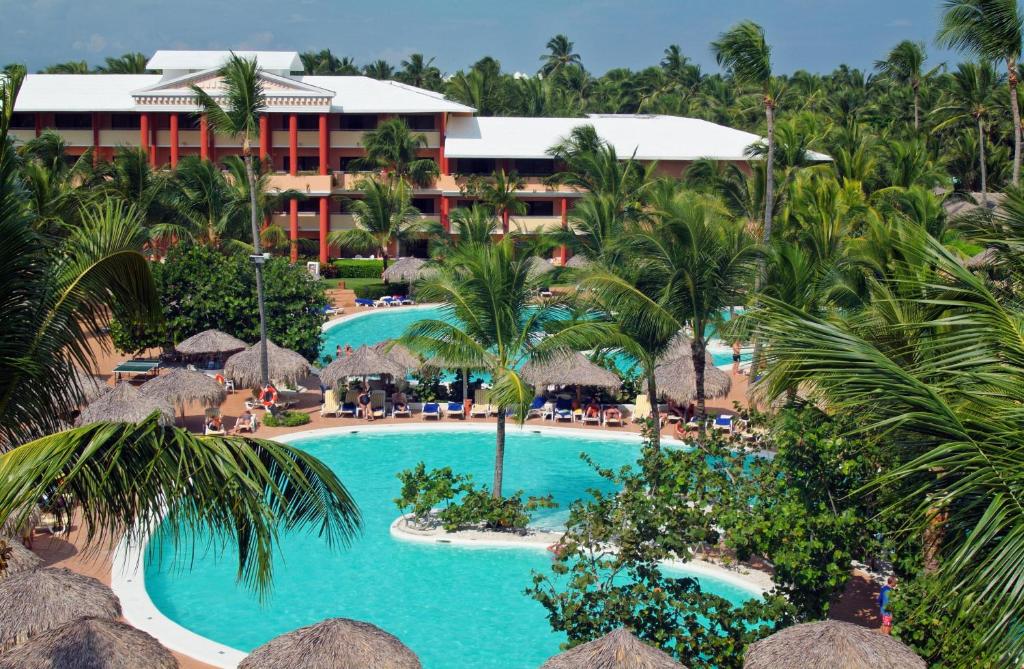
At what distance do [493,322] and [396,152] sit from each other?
28944 mm

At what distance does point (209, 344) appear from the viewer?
2400 centimetres

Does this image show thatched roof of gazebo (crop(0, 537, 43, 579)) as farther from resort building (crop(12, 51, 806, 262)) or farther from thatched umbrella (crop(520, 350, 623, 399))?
resort building (crop(12, 51, 806, 262))

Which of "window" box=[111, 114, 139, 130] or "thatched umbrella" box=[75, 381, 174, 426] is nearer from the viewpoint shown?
"thatched umbrella" box=[75, 381, 174, 426]

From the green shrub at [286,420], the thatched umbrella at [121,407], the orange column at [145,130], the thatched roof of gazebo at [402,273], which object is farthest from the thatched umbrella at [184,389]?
the orange column at [145,130]

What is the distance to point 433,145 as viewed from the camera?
48031mm

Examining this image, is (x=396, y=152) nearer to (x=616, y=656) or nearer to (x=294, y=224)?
(x=294, y=224)

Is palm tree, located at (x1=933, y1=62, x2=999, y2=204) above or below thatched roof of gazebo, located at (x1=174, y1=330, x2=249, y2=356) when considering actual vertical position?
above

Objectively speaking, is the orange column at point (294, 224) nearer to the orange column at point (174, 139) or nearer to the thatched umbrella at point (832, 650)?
the orange column at point (174, 139)

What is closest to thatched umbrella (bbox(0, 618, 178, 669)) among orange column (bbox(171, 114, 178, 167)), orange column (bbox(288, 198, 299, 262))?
orange column (bbox(288, 198, 299, 262))

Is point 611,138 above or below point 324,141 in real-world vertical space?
above

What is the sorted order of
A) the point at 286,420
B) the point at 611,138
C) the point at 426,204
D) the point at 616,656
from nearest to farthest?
1. the point at 616,656
2. the point at 286,420
3. the point at 426,204
4. the point at 611,138

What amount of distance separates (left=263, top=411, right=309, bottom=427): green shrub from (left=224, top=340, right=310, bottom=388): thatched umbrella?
A: 998 mm

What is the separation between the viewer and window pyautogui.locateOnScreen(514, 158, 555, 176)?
4856 cm

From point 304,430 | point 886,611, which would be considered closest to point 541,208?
point 304,430
